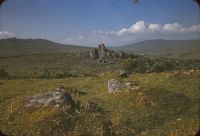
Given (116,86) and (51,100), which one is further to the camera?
(116,86)

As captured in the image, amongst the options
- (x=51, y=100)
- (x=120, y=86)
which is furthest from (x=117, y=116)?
(x=120, y=86)

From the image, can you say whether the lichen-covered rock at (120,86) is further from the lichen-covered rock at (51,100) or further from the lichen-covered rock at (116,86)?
the lichen-covered rock at (51,100)

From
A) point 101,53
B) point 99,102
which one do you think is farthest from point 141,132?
point 101,53

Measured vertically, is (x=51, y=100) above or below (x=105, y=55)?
above

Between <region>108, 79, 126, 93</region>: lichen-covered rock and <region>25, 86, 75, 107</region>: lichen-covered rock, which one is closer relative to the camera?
<region>25, 86, 75, 107</region>: lichen-covered rock

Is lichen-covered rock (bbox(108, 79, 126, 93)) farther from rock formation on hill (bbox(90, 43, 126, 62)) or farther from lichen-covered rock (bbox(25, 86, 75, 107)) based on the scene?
rock formation on hill (bbox(90, 43, 126, 62))

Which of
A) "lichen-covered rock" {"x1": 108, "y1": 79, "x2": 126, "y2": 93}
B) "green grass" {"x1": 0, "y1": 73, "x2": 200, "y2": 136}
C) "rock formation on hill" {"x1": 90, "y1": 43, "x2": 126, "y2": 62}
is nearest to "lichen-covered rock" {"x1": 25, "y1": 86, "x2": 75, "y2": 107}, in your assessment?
"green grass" {"x1": 0, "y1": 73, "x2": 200, "y2": 136}

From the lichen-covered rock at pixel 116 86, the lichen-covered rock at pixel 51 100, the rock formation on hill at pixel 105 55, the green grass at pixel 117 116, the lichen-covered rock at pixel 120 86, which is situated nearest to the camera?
the green grass at pixel 117 116

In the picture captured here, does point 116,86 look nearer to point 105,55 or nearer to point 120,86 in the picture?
point 120,86

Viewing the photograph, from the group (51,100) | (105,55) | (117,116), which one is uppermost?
(51,100)

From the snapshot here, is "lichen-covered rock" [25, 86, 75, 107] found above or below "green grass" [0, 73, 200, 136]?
above

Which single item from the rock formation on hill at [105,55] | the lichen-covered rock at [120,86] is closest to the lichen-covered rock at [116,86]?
the lichen-covered rock at [120,86]

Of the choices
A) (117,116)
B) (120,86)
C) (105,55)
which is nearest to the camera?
(117,116)

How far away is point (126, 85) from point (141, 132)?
7.08 metres
